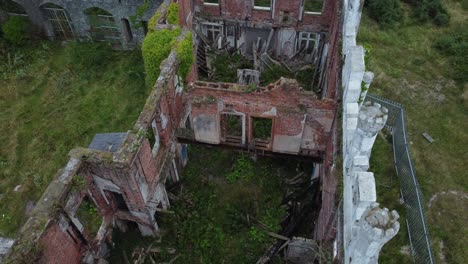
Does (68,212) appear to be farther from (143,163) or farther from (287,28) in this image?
(287,28)

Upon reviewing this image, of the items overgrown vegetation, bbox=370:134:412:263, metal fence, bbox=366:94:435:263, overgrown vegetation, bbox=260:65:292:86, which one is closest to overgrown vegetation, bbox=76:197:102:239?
overgrown vegetation, bbox=370:134:412:263

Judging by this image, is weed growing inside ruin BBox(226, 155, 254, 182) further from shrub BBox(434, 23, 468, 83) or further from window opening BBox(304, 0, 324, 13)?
shrub BBox(434, 23, 468, 83)

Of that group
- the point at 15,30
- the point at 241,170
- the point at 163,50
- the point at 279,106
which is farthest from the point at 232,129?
the point at 15,30

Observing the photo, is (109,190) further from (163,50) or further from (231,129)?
(231,129)

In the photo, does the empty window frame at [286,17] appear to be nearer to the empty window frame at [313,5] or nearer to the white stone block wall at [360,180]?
the empty window frame at [313,5]

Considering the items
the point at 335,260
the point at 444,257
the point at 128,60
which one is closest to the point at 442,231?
the point at 444,257

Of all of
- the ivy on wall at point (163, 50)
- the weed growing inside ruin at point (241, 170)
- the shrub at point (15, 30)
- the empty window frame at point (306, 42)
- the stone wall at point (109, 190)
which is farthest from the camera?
the shrub at point (15, 30)

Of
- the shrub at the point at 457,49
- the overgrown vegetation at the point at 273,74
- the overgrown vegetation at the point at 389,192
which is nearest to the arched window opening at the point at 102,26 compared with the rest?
the overgrown vegetation at the point at 273,74
